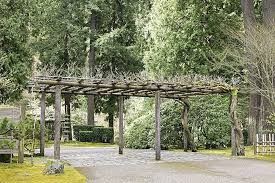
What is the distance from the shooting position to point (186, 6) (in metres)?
27.2

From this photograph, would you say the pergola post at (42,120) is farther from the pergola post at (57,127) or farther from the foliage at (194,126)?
the foliage at (194,126)

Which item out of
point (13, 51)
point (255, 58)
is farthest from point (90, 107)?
point (13, 51)

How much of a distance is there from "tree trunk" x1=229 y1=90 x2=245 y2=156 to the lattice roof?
499mm

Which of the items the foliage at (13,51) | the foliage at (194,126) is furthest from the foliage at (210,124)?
the foliage at (13,51)

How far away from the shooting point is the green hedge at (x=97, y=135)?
2927cm

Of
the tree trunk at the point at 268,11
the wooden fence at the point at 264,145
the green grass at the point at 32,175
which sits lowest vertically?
the green grass at the point at 32,175

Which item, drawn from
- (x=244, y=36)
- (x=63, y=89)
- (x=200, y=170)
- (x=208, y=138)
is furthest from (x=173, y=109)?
(x=200, y=170)

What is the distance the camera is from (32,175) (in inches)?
470

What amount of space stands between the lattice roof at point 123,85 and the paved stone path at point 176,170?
268 centimetres

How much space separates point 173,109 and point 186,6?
7.75 metres

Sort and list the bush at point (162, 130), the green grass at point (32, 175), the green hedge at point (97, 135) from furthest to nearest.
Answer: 1. the green hedge at point (97, 135)
2. the bush at point (162, 130)
3. the green grass at point (32, 175)

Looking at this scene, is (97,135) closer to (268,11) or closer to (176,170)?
(268,11)

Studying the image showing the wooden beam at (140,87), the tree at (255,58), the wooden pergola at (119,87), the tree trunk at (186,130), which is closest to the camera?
the wooden beam at (140,87)

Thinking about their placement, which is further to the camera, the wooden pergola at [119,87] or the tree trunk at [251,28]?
the tree trunk at [251,28]
